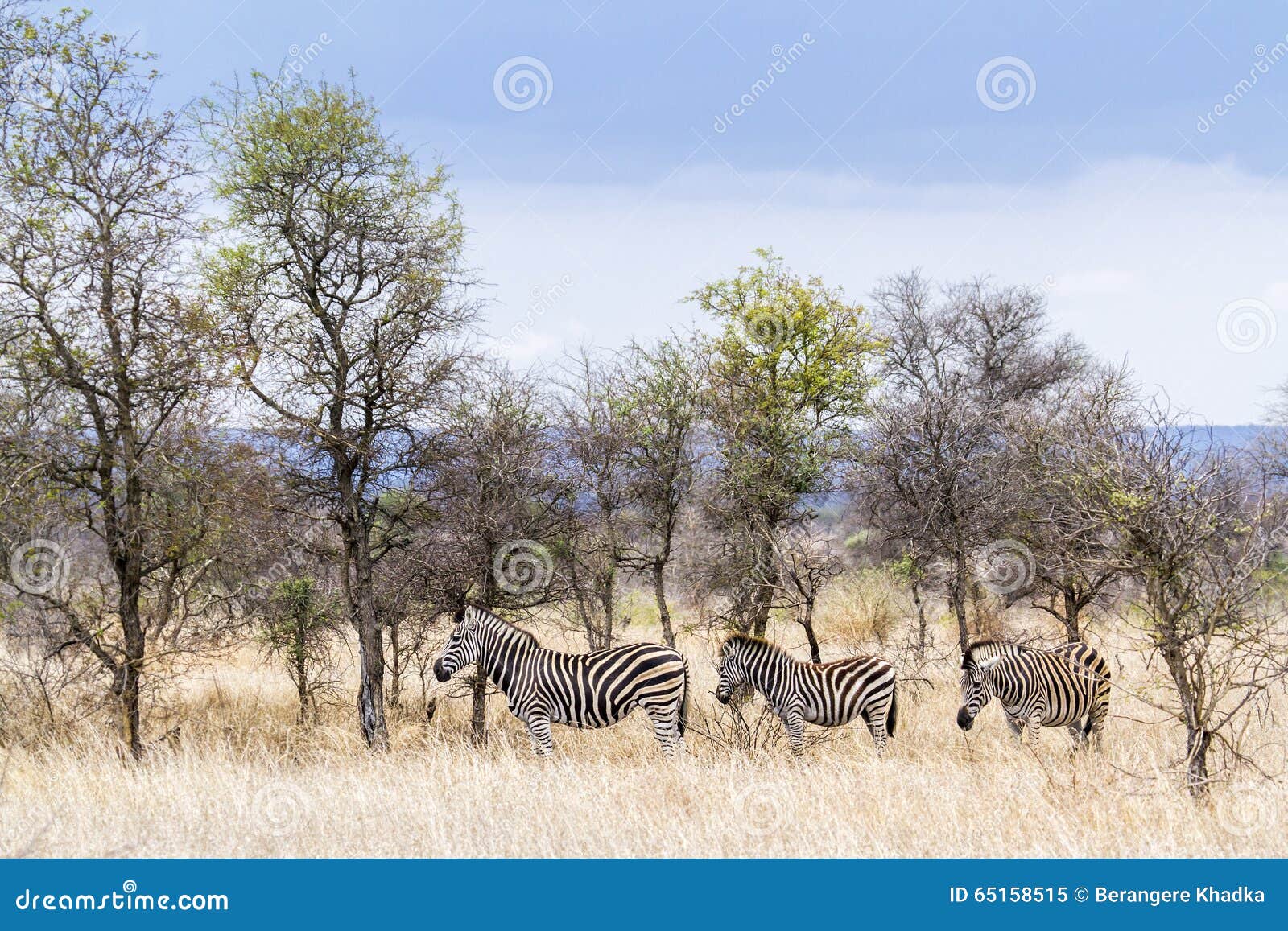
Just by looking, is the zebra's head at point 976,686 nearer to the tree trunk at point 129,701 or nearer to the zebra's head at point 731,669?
the zebra's head at point 731,669

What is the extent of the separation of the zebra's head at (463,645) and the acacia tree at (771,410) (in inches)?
177

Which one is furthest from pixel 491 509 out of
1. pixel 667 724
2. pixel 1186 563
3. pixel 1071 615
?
pixel 1071 615

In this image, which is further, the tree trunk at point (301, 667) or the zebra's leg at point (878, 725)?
the tree trunk at point (301, 667)

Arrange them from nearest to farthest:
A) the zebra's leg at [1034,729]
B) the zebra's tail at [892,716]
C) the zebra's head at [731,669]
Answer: the zebra's leg at [1034,729] < the zebra's head at [731,669] < the zebra's tail at [892,716]

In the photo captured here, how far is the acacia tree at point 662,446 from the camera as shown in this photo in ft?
51.8

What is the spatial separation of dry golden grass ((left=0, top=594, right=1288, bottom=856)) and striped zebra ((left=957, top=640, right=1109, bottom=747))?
1.47ft

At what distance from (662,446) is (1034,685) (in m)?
6.81

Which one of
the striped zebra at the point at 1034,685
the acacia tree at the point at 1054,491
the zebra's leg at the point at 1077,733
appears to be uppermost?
the acacia tree at the point at 1054,491

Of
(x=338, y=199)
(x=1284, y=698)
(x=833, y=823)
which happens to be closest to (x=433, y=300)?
(x=338, y=199)

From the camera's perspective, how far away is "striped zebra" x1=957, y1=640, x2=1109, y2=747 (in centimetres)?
1129

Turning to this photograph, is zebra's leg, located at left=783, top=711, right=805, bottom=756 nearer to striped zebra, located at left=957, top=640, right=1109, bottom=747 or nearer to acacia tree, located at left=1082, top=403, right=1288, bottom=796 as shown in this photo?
striped zebra, located at left=957, top=640, right=1109, bottom=747

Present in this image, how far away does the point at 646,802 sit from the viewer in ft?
30.1

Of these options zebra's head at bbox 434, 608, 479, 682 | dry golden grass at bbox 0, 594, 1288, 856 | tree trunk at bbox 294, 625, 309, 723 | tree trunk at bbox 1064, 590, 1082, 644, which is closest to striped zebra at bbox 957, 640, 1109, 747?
dry golden grass at bbox 0, 594, 1288, 856

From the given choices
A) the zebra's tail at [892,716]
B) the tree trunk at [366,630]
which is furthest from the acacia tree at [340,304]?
the zebra's tail at [892,716]
